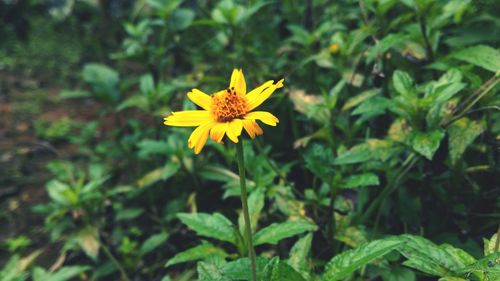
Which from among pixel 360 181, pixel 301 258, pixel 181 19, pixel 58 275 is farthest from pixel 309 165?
pixel 181 19

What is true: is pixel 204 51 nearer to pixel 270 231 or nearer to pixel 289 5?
pixel 289 5

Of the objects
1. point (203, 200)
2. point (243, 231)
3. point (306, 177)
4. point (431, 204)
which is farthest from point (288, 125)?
point (243, 231)

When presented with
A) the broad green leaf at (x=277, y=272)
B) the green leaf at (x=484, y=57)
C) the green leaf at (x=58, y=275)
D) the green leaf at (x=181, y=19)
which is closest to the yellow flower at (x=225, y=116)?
the broad green leaf at (x=277, y=272)

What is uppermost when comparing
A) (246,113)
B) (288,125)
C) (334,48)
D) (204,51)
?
(204,51)

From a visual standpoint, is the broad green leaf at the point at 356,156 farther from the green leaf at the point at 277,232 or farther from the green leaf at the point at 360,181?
the green leaf at the point at 277,232

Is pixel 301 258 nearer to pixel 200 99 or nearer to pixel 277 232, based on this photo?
pixel 277 232
